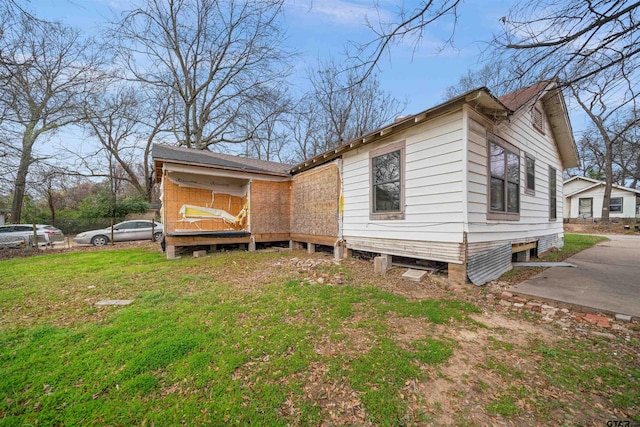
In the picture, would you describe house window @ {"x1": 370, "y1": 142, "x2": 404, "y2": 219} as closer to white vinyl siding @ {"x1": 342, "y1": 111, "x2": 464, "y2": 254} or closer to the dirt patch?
white vinyl siding @ {"x1": 342, "y1": 111, "x2": 464, "y2": 254}

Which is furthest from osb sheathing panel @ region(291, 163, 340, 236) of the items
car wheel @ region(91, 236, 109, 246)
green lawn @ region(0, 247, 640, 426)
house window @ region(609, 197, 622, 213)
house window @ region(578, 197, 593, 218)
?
house window @ region(609, 197, 622, 213)

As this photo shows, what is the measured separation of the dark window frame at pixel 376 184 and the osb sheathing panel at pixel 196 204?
208 inches

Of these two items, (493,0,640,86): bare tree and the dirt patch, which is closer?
the dirt patch

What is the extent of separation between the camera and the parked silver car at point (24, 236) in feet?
30.8

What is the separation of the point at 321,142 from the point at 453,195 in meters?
15.7

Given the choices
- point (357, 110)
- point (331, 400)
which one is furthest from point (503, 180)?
point (357, 110)

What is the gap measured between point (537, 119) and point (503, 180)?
3286mm

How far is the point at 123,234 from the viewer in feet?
40.9

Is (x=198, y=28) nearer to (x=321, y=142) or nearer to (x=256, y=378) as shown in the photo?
(x=321, y=142)

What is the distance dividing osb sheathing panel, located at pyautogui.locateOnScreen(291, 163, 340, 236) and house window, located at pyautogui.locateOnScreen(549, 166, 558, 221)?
265 inches

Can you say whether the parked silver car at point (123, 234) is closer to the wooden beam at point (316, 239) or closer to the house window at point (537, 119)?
the wooden beam at point (316, 239)

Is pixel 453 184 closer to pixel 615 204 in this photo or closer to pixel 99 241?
pixel 99 241

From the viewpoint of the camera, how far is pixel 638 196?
1969 cm

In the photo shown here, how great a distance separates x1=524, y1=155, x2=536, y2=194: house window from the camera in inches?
244
